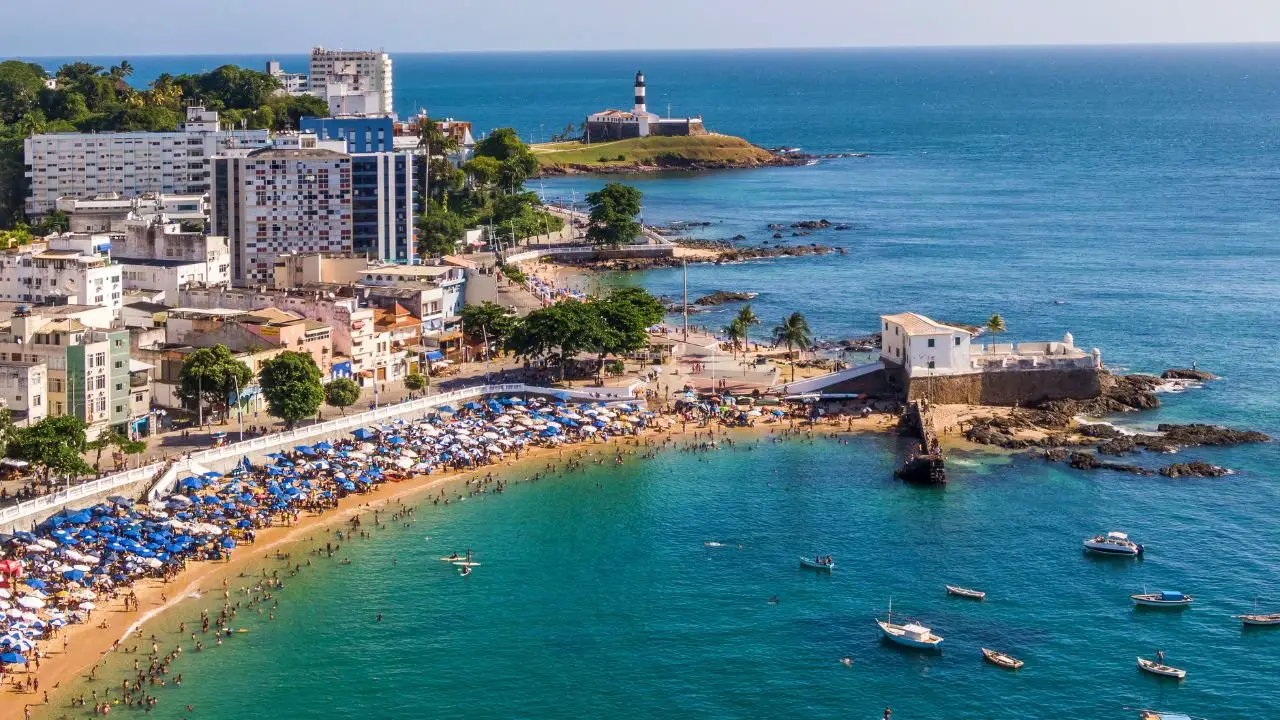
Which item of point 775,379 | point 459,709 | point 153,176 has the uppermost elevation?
point 153,176

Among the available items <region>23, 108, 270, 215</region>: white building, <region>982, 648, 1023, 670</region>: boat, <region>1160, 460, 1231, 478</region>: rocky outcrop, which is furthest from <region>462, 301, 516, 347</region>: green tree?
<region>23, 108, 270, 215</region>: white building

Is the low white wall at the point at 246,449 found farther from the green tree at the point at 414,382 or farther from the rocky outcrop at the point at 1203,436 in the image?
the rocky outcrop at the point at 1203,436

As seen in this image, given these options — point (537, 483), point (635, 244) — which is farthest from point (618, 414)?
point (635, 244)

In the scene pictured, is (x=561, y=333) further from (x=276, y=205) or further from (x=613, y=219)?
(x=613, y=219)

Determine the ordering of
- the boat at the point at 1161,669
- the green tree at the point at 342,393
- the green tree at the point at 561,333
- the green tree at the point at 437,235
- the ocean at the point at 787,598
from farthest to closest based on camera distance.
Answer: the green tree at the point at 437,235
the green tree at the point at 561,333
the green tree at the point at 342,393
the boat at the point at 1161,669
the ocean at the point at 787,598

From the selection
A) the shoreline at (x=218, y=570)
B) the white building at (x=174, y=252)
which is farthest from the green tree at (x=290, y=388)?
the white building at (x=174, y=252)

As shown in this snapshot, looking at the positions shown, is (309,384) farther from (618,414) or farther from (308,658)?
(308,658)

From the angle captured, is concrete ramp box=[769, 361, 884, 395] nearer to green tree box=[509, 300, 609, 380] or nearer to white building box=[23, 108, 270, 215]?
green tree box=[509, 300, 609, 380]
